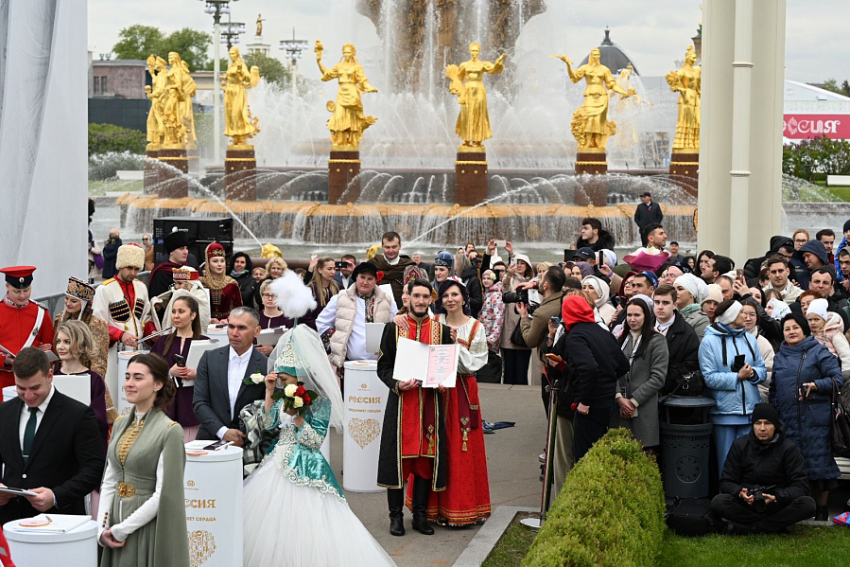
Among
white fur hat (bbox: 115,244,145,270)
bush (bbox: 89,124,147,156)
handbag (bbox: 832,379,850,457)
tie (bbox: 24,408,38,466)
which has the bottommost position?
handbag (bbox: 832,379,850,457)

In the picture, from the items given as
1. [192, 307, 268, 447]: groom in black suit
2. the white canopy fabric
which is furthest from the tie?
the white canopy fabric

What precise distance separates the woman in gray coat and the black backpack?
476 mm

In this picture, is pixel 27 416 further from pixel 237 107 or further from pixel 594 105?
pixel 237 107

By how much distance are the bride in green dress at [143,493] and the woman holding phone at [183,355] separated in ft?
8.07

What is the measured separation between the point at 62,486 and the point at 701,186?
1224cm

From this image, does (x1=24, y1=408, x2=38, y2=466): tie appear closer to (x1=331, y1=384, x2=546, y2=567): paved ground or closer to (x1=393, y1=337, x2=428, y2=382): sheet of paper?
(x1=331, y1=384, x2=546, y2=567): paved ground

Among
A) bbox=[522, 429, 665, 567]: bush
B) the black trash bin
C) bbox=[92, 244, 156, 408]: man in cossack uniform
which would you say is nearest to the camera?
bbox=[522, 429, 665, 567]: bush

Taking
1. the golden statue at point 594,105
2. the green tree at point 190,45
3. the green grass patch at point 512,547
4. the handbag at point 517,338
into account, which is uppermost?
the green tree at point 190,45

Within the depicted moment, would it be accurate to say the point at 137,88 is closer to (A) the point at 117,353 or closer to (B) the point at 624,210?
(B) the point at 624,210

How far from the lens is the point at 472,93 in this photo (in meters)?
25.9

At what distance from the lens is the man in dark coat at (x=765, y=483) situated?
7750 millimetres

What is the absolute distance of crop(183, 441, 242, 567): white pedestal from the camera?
6066 millimetres

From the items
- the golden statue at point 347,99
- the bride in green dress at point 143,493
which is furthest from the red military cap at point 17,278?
the golden statue at point 347,99

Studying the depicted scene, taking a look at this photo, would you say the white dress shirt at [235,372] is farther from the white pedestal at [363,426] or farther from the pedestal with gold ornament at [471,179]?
the pedestal with gold ornament at [471,179]
